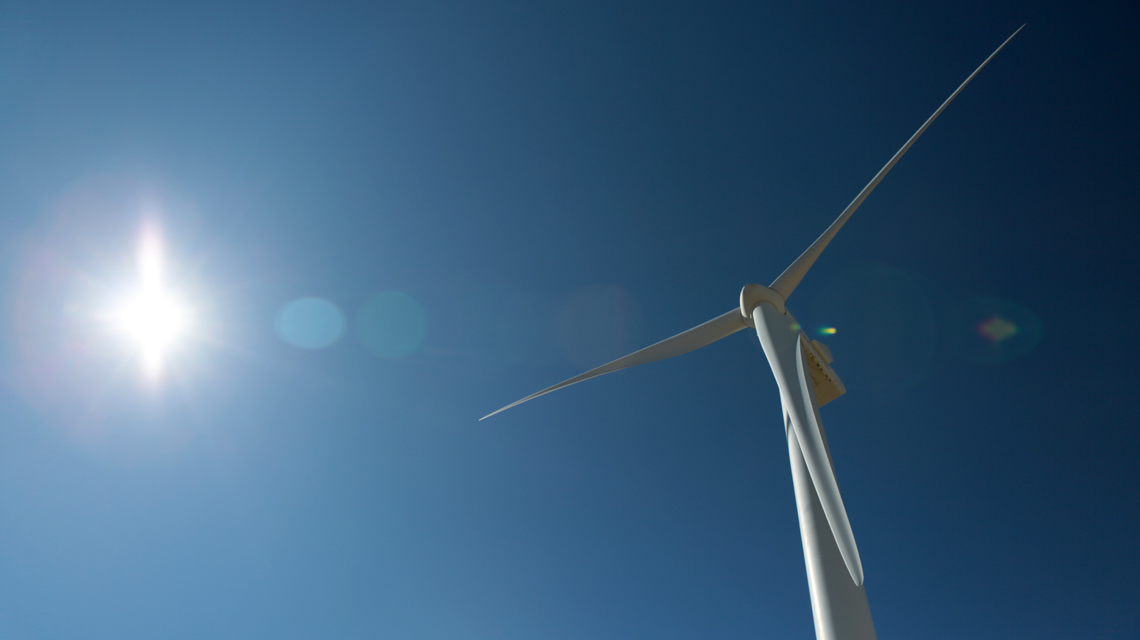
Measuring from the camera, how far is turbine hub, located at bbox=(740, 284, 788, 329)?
13.6 metres

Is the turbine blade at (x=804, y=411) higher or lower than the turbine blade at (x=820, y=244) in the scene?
lower

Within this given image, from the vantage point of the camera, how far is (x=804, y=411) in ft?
32.8

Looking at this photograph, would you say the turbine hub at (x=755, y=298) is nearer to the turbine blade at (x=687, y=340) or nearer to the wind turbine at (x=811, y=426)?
the wind turbine at (x=811, y=426)

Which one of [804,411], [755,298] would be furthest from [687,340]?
[804,411]

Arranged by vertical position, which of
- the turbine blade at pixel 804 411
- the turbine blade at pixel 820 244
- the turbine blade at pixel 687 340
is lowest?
the turbine blade at pixel 804 411

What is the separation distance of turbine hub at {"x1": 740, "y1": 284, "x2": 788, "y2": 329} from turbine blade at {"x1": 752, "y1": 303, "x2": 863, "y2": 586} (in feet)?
0.76

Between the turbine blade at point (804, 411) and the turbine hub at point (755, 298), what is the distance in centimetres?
23

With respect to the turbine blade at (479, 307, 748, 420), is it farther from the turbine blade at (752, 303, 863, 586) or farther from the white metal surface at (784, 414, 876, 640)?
the white metal surface at (784, 414, 876, 640)

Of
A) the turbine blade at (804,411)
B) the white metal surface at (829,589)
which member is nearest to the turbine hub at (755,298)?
the turbine blade at (804,411)

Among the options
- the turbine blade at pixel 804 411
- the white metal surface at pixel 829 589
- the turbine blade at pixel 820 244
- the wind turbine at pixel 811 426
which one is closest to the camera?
the turbine blade at pixel 804 411

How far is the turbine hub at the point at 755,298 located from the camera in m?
13.6

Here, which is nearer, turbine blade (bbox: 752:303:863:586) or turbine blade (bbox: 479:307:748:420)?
turbine blade (bbox: 752:303:863:586)

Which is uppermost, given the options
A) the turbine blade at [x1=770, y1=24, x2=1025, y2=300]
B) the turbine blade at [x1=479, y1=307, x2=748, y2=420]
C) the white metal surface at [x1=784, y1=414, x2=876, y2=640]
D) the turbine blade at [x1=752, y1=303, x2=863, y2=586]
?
the turbine blade at [x1=770, y1=24, x2=1025, y2=300]

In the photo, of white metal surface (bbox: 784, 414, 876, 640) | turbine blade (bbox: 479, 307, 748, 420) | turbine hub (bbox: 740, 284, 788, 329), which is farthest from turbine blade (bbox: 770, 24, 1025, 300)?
white metal surface (bbox: 784, 414, 876, 640)
